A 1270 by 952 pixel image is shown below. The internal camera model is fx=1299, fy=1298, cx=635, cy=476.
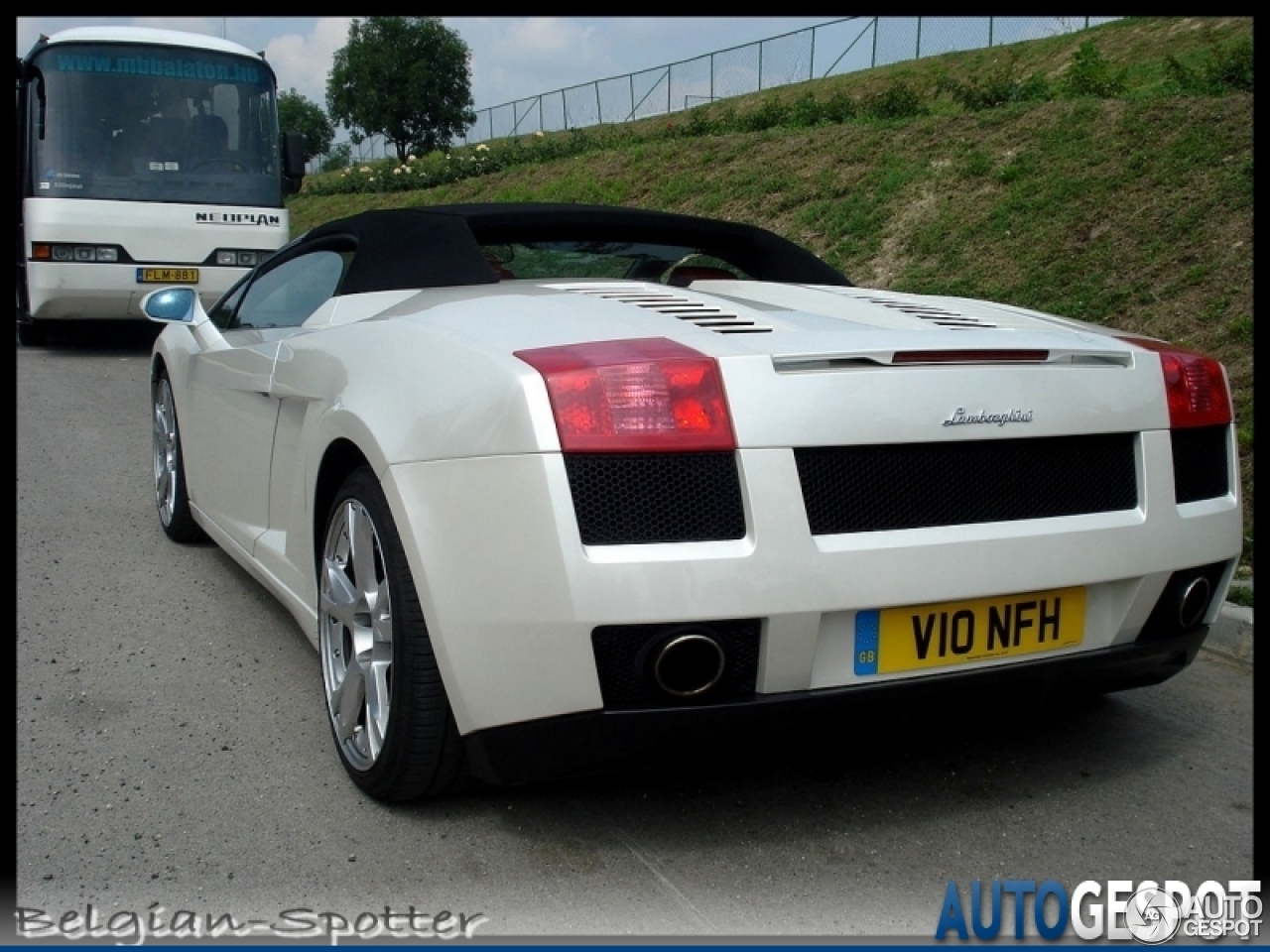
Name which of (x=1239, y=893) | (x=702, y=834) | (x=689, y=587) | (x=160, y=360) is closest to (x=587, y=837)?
(x=702, y=834)

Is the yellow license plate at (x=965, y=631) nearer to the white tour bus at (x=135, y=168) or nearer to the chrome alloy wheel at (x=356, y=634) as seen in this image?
the chrome alloy wheel at (x=356, y=634)

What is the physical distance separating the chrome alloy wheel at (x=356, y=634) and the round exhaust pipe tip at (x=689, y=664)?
68cm

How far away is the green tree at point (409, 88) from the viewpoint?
57.0 meters

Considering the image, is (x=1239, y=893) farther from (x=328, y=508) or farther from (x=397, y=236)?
(x=397, y=236)

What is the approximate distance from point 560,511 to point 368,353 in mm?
951

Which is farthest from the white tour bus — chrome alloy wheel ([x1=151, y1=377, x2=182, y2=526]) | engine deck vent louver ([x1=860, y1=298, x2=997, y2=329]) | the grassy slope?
engine deck vent louver ([x1=860, y1=298, x2=997, y2=329])

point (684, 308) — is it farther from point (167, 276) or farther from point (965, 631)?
point (167, 276)

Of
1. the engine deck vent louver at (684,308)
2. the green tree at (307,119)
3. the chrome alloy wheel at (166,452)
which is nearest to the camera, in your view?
the engine deck vent louver at (684,308)

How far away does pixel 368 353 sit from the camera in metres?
3.15

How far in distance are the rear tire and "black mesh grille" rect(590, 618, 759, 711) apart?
1.41 feet

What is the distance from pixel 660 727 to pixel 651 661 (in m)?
0.15

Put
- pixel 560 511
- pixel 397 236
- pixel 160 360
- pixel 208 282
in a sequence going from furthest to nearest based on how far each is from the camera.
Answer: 1. pixel 208 282
2. pixel 160 360
3. pixel 397 236
4. pixel 560 511

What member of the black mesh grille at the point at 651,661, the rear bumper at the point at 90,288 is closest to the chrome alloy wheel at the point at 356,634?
the black mesh grille at the point at 651,661

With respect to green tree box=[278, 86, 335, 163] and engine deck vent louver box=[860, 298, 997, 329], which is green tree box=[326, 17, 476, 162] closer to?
green tree box=[278, 86, 335, 163]
